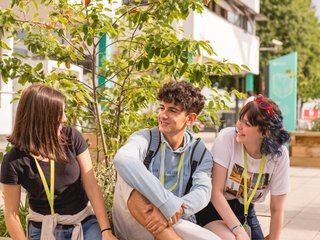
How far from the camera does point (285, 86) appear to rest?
20.4m

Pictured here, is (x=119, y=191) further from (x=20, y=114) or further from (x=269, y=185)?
(x=269, y=185)

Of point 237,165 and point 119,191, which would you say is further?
point 237,165

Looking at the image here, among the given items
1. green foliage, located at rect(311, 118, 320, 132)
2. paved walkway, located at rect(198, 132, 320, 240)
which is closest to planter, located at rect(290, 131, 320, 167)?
green foliage, located at rect(311, 118, 320, 132)

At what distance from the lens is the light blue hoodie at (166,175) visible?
3.35m

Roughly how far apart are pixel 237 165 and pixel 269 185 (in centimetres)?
25

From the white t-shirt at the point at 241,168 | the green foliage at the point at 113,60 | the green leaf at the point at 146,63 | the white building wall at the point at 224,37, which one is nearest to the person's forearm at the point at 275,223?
the white t-shirt at the point at 241,168

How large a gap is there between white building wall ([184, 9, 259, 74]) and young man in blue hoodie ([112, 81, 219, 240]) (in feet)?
63.2

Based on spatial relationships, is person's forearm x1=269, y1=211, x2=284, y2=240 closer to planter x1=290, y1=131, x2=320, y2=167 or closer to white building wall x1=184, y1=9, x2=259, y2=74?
planter x1=290, y1=131, x2=320, y2=167

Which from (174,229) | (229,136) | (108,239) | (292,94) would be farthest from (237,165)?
(292,94)

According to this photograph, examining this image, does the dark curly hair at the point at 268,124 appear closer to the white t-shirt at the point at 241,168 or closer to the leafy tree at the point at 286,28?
the white t-shirt at the point at 241,168

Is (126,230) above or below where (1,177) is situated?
below

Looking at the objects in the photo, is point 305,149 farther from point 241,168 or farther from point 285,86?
point 241,168

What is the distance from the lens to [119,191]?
3.53 meters

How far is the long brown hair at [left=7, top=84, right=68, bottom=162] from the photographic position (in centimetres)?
346
